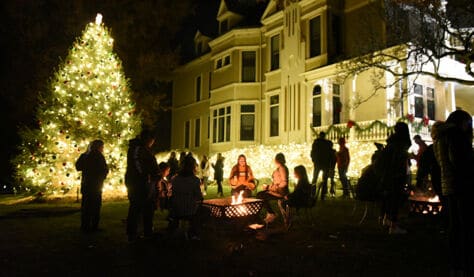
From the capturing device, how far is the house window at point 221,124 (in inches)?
995

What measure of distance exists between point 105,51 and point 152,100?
982cm

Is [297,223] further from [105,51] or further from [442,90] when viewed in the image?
[442,90]

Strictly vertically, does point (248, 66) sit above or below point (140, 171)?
above

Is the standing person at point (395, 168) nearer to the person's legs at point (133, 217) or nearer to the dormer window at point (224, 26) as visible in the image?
the person's legs at point (133, 217)

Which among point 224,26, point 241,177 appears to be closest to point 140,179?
point 241,177

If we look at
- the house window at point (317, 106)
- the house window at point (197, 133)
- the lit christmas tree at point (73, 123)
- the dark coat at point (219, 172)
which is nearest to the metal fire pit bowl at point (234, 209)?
the dark coat at point (219, 172)

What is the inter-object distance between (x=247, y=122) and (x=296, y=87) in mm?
4738

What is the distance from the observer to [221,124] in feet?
85.0

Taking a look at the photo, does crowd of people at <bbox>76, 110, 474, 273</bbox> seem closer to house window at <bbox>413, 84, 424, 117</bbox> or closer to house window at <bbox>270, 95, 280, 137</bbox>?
house window at <bbox>413, 84, 424, 117</bbox>

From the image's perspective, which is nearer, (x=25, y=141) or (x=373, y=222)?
(x=373, y=222)

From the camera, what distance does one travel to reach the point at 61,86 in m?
14.1

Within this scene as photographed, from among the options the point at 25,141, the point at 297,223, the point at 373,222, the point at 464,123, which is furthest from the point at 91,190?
the point at 25,141

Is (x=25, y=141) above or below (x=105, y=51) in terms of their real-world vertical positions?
below

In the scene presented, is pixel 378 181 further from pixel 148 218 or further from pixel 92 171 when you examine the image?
pixel 92 171
